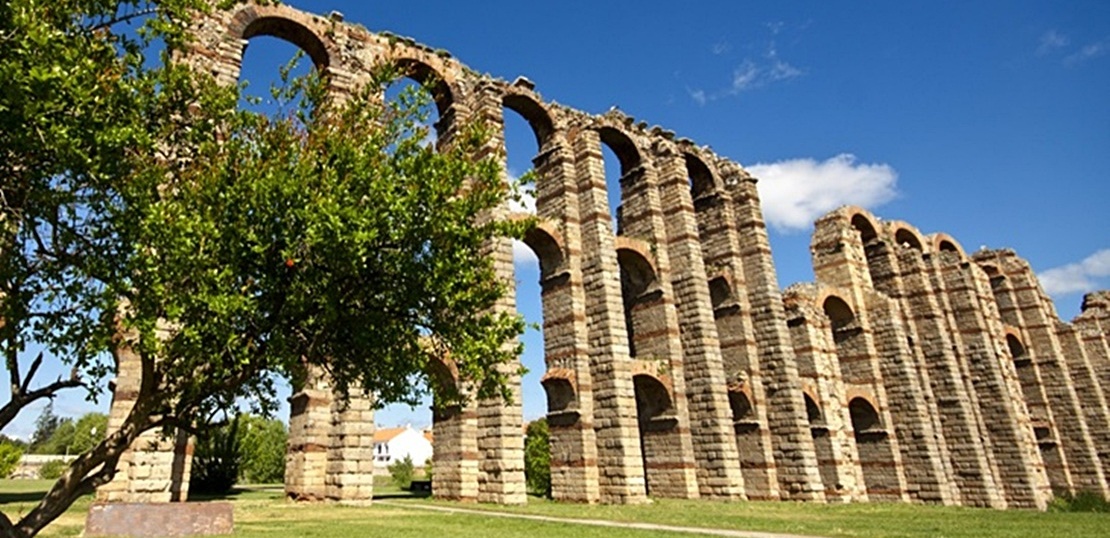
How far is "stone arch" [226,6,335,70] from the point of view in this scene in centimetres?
2045

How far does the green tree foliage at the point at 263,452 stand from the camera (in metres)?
38.7

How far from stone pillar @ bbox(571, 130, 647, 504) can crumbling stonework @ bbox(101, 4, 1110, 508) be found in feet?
0.24

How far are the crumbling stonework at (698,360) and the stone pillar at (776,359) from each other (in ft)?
0.26

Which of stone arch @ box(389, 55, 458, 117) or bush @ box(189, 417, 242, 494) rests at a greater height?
stone arch @ box(389, 55, 458, 117)

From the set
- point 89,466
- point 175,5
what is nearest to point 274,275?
point 89,466

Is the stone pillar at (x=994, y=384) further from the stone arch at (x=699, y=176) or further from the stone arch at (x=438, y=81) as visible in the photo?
the stone arch at (x=438, y=81)

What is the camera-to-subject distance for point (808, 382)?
1101 inches

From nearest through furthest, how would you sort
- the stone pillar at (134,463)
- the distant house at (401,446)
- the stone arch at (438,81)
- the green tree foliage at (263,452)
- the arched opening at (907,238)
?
1. the stone pillar at (134,463)
2. the stone arch at (438,81)
3. the green tree foliage at (263,452)
4. the arched opening at (907,238)
5. the distant house at (401,446)

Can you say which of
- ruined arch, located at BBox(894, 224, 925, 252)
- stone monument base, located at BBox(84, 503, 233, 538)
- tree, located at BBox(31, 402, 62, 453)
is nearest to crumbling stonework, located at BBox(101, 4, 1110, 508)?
ruined arch, located at BBox(894, 224, 925, 252)

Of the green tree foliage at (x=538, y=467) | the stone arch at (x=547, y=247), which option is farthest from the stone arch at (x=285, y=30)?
the green tree foliage at (x=538, y=467)

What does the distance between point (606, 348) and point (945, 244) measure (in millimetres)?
33028

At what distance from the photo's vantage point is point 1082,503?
109 ft

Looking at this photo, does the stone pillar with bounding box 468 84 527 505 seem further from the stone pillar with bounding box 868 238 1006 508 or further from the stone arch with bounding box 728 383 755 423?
the stone pillar with bounding box 868 238 1006 508

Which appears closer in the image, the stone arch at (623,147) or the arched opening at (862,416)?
the stone arch at (623,147)
